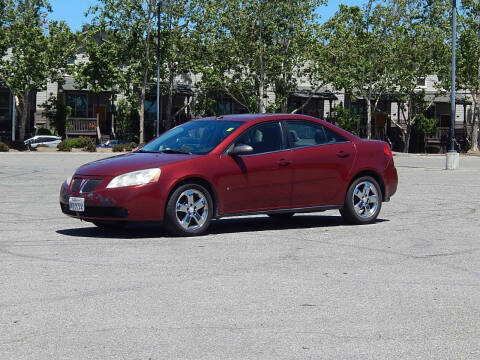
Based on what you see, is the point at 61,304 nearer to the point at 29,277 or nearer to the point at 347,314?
the point at 29,277

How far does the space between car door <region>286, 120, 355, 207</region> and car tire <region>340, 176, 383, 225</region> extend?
6.2 inches

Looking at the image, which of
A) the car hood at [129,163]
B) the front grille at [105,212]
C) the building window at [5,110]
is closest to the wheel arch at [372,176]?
the car hood at [129,163]

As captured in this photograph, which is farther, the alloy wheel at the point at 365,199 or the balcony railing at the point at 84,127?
the balcony railing at the point at 84,127

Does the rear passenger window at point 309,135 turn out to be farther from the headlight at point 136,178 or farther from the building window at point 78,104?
the building window at point 78,104

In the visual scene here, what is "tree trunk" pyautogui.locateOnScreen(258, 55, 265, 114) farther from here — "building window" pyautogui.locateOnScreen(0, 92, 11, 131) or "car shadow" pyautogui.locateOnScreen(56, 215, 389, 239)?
"car shadow" pyautogui.locateOnScreen(56, 215, 389, 239)

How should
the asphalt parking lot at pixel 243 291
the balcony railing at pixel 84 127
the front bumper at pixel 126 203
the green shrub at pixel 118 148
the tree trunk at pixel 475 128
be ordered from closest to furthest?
the asphalt parking lot at pixel 243 291
the front bumper at pixel 126 203
the green shrub at pixel 118 148
the tree trunk at pixel 475 128
the balcony railing at pixel 84 127

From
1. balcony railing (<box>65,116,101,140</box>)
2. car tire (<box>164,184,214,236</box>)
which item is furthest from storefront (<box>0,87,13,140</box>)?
car tire (<box>164,184,214,236</box>)

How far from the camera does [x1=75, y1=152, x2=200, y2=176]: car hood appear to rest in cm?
1145

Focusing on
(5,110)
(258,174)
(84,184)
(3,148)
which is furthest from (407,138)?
(84,184)

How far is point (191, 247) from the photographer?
423 inches

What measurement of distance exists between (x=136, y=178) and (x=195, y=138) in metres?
1.43

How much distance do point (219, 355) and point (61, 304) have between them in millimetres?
2001

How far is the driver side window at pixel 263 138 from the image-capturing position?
12398mm

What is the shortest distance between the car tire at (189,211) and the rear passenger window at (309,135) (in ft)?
5.59
